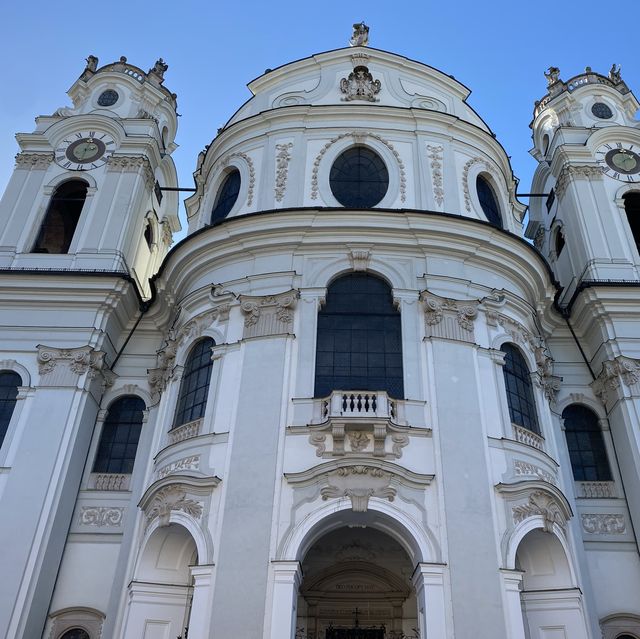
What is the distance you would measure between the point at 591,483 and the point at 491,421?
4.65m

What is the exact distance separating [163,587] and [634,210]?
20.2 metres

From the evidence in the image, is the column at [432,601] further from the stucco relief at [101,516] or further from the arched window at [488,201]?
the arched window at [488,201]

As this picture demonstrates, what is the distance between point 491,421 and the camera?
15312mm

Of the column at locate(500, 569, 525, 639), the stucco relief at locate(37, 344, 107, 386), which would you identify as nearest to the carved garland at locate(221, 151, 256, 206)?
the stucco relief at locate(37, 344, 107, 386)

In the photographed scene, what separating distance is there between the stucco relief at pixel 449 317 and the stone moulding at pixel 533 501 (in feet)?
12.2

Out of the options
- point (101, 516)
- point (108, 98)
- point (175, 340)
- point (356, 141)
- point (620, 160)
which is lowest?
point (101, 516)

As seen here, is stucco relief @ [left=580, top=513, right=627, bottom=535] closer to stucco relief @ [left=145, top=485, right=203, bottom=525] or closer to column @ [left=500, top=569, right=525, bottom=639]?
column @ [left=500, top=569, right=525, bottom=639]

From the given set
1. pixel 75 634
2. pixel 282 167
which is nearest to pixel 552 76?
pixel 282 167

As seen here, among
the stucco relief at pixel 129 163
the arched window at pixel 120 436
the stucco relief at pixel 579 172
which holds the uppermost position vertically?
Answer: the stucco relief at pixel 579 172

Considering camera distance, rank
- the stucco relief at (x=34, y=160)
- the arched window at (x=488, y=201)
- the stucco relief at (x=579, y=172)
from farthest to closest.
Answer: the stucco relief at (x=579, y=172)
the stucco relief at (x=34, y=160)
the arched window at (x=488, y=201)

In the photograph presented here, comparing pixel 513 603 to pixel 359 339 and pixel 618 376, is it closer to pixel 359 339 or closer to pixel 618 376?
pixel 359 339

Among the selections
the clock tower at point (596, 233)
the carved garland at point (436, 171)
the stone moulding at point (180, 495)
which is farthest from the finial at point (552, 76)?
the stone moulding at point (180, 495)

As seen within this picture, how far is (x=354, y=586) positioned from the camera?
16.7 metres

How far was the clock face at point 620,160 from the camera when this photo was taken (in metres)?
23.6
